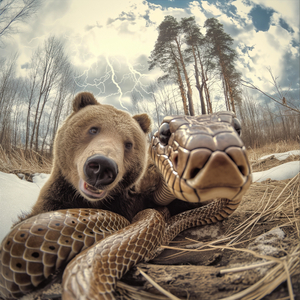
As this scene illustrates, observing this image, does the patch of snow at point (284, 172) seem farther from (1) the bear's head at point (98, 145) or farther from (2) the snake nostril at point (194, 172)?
(2) the snake nostril at point (194, 172)

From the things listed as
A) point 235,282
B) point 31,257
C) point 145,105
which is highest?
point 145,105

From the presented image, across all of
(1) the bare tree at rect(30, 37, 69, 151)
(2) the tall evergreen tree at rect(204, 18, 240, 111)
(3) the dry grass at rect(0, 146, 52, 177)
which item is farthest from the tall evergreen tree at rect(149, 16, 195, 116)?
(3) the dry grass at rect(0, 146, 52, 177)

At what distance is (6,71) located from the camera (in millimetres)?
1859

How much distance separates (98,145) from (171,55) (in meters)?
2.59

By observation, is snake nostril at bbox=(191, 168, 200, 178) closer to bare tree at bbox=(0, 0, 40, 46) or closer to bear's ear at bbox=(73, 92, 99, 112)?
bear's ear at bbox=(73, 92, 99, 112)

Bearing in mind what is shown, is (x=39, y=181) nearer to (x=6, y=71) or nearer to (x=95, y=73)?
(x=6, y=71)

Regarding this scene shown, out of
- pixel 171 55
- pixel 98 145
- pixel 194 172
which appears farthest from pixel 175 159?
pixel 171 55

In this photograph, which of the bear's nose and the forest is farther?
the forest

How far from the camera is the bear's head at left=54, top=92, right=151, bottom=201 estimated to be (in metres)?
1.17

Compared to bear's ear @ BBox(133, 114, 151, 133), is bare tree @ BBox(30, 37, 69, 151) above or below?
above

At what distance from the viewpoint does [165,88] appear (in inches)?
126

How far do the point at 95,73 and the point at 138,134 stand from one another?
1570mm

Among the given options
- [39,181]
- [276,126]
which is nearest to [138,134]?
[39,181]

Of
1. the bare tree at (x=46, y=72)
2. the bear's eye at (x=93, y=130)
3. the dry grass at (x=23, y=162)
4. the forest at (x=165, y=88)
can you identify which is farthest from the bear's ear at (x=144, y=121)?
the dry grass at (x=23, y=162)
